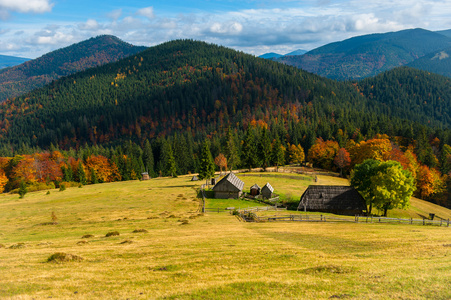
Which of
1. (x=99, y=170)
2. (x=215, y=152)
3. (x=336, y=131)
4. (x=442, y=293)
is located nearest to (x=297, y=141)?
(x=336, y=131)

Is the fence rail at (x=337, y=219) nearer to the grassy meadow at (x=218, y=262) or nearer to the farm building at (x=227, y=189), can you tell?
the grassy meadow at (x=218, y=262)

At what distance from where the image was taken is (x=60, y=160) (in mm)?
108438

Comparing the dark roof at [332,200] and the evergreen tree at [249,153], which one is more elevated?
the evergreen tree at [249,153]

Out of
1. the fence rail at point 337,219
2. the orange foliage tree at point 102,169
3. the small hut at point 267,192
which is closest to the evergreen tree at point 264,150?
the small hut at point 267,192

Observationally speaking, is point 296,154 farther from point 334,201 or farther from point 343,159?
point 334,201

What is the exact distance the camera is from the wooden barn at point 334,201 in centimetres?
4853

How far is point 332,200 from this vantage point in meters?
49.6

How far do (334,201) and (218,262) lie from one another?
123 ft

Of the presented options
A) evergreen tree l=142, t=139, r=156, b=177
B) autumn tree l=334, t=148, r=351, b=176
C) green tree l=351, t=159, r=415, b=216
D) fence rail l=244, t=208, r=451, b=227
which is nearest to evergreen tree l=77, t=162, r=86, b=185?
evergreen tree l=142, t=139, r=156, b=177

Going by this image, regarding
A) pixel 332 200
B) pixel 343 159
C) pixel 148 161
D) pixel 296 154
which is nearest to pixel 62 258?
pixel 332 200

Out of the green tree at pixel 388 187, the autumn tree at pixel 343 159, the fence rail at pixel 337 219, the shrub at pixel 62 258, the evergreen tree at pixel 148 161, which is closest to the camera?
the shrub at pixel 62 258

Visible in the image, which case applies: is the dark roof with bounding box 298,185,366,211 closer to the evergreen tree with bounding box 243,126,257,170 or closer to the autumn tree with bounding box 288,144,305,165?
the evergreen tree with bounding box 243,126,257,170

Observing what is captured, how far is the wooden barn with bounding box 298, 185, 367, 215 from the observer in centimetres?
4853

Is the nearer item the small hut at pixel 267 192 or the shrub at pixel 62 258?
the shrub at pixel 62 258
